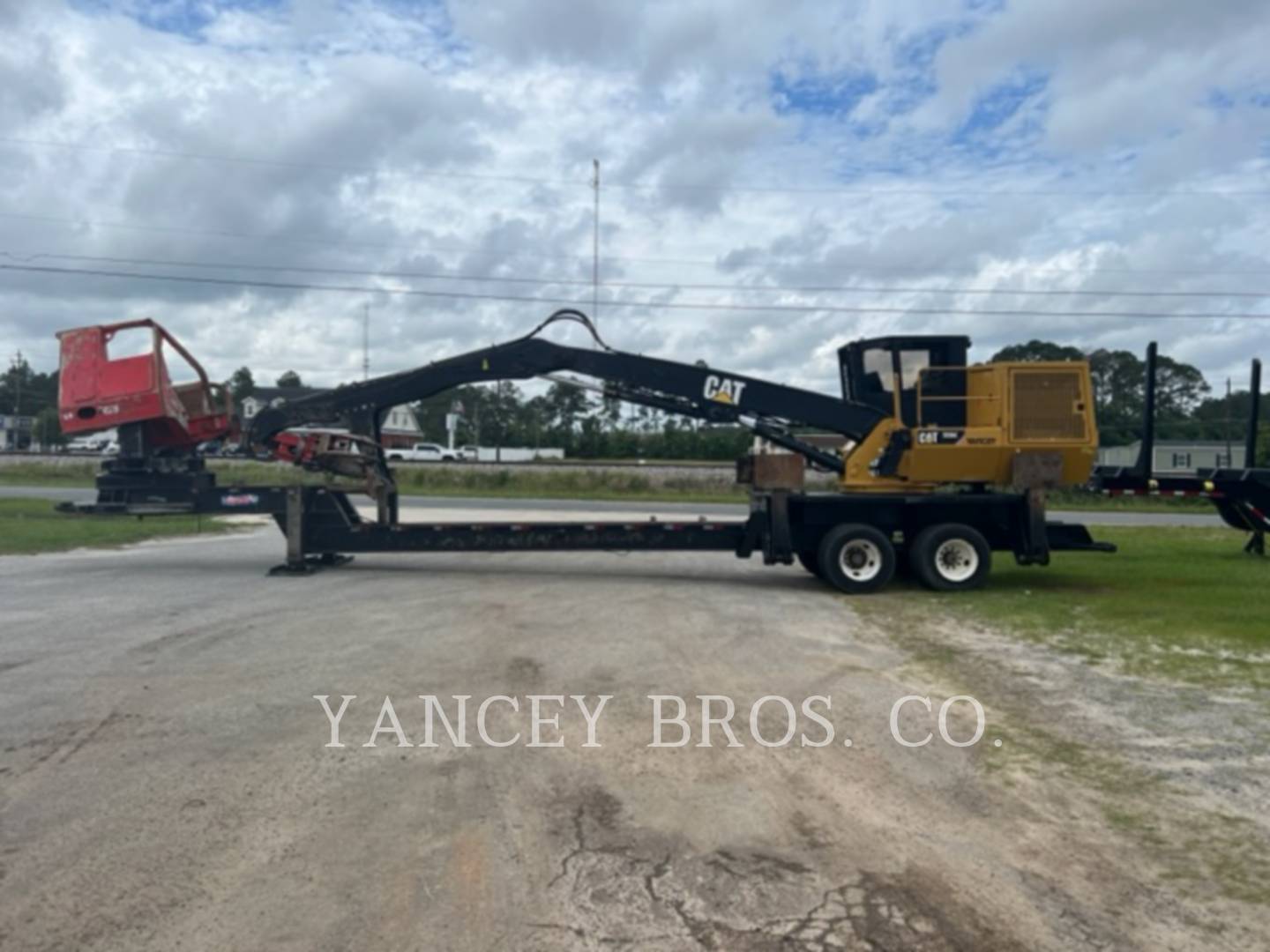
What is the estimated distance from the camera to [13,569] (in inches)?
595

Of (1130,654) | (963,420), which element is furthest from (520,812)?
(963,420)

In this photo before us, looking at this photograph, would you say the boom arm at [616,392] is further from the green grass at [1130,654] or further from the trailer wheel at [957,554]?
the green grass at [1130,654]

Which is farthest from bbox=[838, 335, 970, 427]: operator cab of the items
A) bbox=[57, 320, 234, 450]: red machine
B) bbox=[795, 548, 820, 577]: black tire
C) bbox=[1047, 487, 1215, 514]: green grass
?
bbox=[1047, 487, 1215, 514]: green grass

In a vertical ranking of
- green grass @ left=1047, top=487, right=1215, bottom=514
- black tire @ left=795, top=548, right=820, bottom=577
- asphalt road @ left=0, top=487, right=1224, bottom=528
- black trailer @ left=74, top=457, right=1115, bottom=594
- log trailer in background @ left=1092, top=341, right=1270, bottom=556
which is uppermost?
log trailer in background @ left=1092, top=341, right=1270, bottom=556

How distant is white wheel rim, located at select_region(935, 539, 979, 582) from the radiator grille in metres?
1.55

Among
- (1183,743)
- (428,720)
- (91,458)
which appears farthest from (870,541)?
(91,458)

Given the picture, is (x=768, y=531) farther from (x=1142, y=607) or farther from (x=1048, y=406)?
(x=1142, y=607)

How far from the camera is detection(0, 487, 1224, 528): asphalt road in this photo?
2984 centimetres

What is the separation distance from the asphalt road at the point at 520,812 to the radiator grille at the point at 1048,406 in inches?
185

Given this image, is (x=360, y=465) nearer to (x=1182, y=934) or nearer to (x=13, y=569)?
(x=13, y=569)

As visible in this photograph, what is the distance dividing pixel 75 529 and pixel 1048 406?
18921 millimetres

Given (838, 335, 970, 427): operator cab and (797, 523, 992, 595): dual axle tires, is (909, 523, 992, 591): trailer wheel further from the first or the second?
(838, 335, 970, 427): operator cab

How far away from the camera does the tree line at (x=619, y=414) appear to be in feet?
224

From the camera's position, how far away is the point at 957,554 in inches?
532
